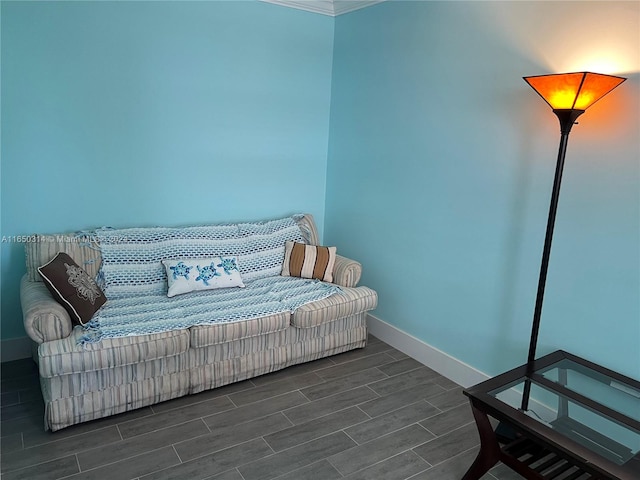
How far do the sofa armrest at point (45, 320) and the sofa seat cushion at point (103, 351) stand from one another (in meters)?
0.04

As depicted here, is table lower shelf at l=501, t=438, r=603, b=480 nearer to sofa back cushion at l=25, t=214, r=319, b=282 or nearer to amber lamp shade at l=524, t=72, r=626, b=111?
amber lamp shade at l=524, t=72, r=626, b=111

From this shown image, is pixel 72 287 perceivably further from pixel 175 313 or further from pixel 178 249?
pixel 178 249

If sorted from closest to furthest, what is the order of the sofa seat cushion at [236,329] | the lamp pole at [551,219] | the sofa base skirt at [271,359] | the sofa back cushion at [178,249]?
the lamp pole at [551,219]
the sofa seat cushion at [236,329]
the sofa base skirt at [271,359]
the sofa back cushion at [178,249]

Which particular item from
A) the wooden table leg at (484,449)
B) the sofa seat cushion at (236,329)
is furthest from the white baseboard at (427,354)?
the sofa seat cushion at (236,329)

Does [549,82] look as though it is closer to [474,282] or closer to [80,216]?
[474,282]

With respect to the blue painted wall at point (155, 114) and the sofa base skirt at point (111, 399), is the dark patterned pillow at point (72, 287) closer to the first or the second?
the sofa base skirt at point (111, 399)

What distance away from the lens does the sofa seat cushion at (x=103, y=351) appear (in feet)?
7.59

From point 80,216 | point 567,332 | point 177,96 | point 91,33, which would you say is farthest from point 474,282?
point 91,33

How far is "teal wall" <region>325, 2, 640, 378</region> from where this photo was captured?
Answer: 7.51 feet

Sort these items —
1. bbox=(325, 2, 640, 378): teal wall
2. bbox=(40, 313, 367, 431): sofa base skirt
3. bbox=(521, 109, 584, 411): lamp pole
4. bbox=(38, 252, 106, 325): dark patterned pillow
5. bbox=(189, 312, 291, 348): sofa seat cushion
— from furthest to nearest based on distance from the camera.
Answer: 1. bbox=(189, 312, 291, 348): sofa seat cushion
2. bbox=(38, 252, 106, 325): dark patterned pillow
3. bbox=(40, 313, 367, 431): sofa base skirt
4. bbox=(325, 2, 640, 378): teal wall
5. bbox=(521, 109, 584, 411): lamp pole

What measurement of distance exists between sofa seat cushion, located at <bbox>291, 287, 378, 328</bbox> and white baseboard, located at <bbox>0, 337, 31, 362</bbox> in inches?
69.7

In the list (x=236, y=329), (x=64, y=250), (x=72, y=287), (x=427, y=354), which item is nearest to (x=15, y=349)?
(x=64, y=250)

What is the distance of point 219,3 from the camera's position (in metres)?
3.45

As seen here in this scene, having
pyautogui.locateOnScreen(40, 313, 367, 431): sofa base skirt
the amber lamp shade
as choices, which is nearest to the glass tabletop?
the amber lamp shade
